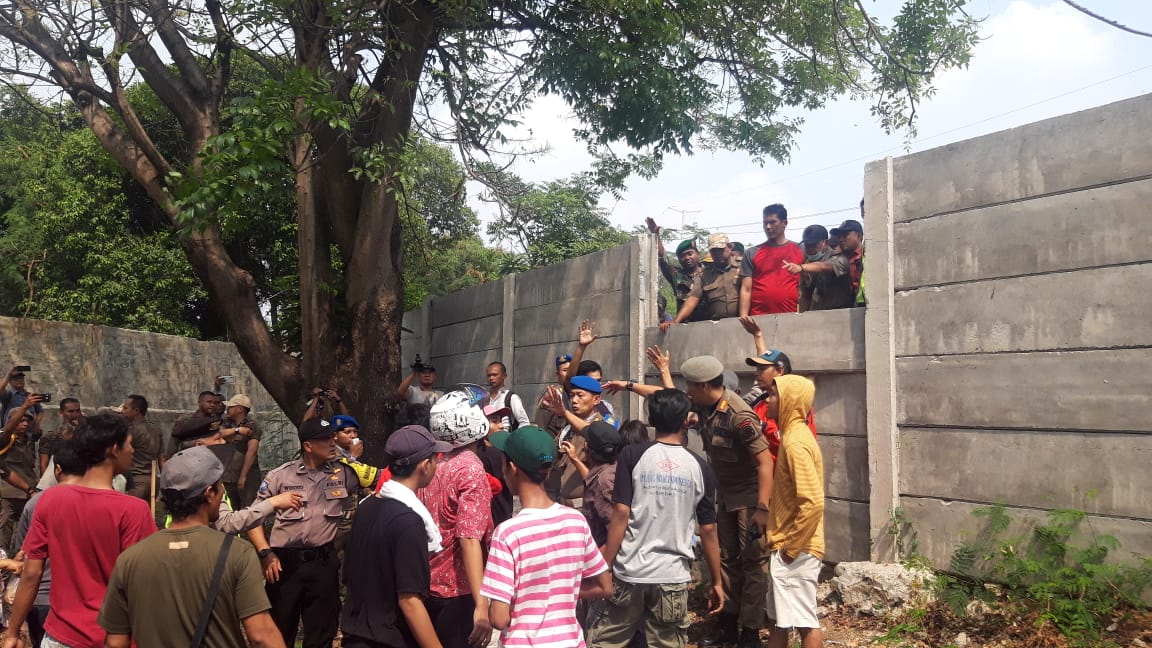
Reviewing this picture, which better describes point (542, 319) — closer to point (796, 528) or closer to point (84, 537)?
point (796, 528)

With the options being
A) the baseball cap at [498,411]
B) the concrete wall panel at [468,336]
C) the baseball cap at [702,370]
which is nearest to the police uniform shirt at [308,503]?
the baseball cap at [498,411]

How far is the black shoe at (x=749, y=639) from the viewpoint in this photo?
5762 millimetres

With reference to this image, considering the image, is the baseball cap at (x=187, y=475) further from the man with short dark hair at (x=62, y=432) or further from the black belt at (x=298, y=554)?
the man with short dark hair at (x=62, y=432)

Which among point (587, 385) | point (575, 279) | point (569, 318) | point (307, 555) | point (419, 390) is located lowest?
point (307, 555)

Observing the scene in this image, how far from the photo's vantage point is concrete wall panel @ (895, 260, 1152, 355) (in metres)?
4.81

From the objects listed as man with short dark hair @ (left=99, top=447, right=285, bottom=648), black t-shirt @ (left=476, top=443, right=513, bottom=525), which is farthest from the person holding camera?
man with short dark hair @ (left=99, top=447, right=285, bottom=648)

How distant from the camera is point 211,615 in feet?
10.3

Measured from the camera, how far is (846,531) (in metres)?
6.10

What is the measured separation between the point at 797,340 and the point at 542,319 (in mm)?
3793

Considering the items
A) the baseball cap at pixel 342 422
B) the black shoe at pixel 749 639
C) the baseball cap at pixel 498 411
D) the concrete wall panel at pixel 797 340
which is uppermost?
the concrete wall panel at pixel 797 340

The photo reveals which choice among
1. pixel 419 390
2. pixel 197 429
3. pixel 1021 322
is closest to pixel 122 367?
pixel 419 390

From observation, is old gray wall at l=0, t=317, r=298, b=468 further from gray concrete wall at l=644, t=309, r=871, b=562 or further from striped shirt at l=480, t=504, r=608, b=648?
striped shirt at l=480, t=504, r=608, b=648

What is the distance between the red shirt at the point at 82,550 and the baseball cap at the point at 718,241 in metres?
5.31

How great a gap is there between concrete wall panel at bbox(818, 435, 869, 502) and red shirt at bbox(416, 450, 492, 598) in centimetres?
293
